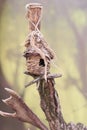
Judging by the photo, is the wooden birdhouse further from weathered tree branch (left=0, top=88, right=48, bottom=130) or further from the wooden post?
weathered tree branch (left=0, top=88, right=48, bottom=130)

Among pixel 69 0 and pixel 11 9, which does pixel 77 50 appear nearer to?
pixel 69 0

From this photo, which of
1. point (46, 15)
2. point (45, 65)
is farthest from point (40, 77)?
point (46, 15)

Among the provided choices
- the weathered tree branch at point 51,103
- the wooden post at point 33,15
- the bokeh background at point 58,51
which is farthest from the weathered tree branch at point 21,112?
the bokeh background at point 58,51

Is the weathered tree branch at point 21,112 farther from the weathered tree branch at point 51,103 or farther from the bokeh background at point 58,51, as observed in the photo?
the bokeh background at point 58,51

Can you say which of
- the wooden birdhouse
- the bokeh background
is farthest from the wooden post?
the bokeh background

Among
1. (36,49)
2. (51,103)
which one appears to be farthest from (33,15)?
(51,103)
